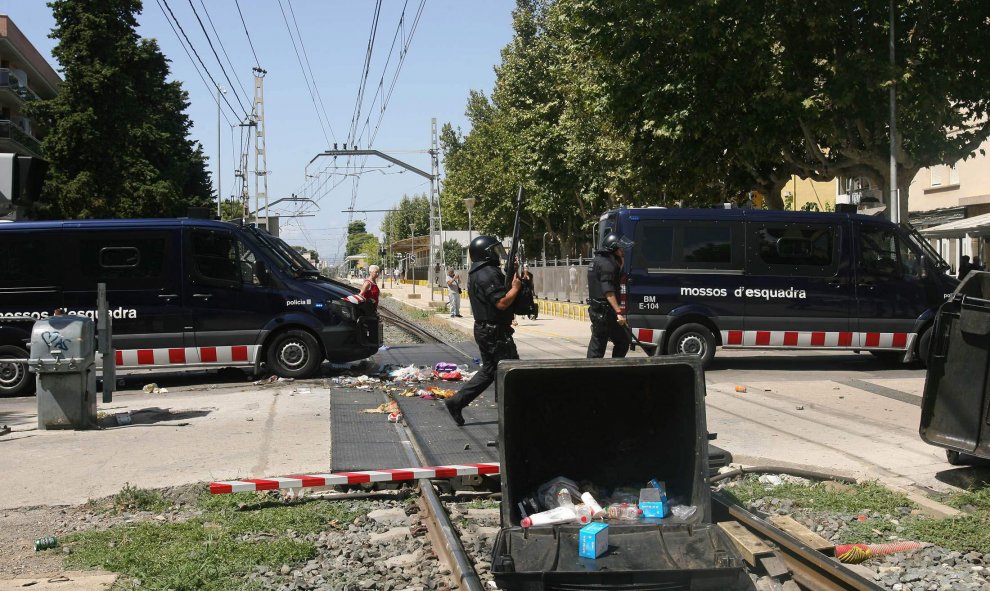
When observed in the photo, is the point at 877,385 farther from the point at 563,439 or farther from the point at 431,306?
the point at 431,306

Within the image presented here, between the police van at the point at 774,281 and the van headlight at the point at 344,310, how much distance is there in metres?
3.96

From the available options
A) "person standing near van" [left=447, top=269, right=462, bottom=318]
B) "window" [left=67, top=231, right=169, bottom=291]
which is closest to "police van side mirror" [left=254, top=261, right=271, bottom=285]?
"window" [left=67, top=231, right=169, bottom=291]

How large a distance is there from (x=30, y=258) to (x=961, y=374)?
459 inches

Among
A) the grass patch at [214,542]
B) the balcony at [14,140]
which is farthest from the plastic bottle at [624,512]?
the balcony at [14,140]

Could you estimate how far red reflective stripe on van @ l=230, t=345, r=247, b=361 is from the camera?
1379cm

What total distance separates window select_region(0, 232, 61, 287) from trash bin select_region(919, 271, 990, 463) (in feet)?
36.7

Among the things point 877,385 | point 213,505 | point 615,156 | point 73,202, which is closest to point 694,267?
point 877,385

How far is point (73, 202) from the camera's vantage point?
43.1m

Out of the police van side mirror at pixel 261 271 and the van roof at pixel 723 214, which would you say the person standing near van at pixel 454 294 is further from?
the police van side mirror at pixel 261 271

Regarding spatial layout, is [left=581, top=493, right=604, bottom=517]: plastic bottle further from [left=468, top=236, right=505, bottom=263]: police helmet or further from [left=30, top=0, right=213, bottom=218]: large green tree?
[left=30, top=0, right=213, bottom=218]: large green tree

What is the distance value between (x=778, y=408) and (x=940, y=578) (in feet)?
20.3

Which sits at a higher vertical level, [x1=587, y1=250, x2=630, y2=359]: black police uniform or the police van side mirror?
the police van side mirror

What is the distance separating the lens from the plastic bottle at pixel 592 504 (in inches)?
209

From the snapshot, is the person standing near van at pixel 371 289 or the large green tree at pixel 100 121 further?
the large green tree at pixel 100 121
